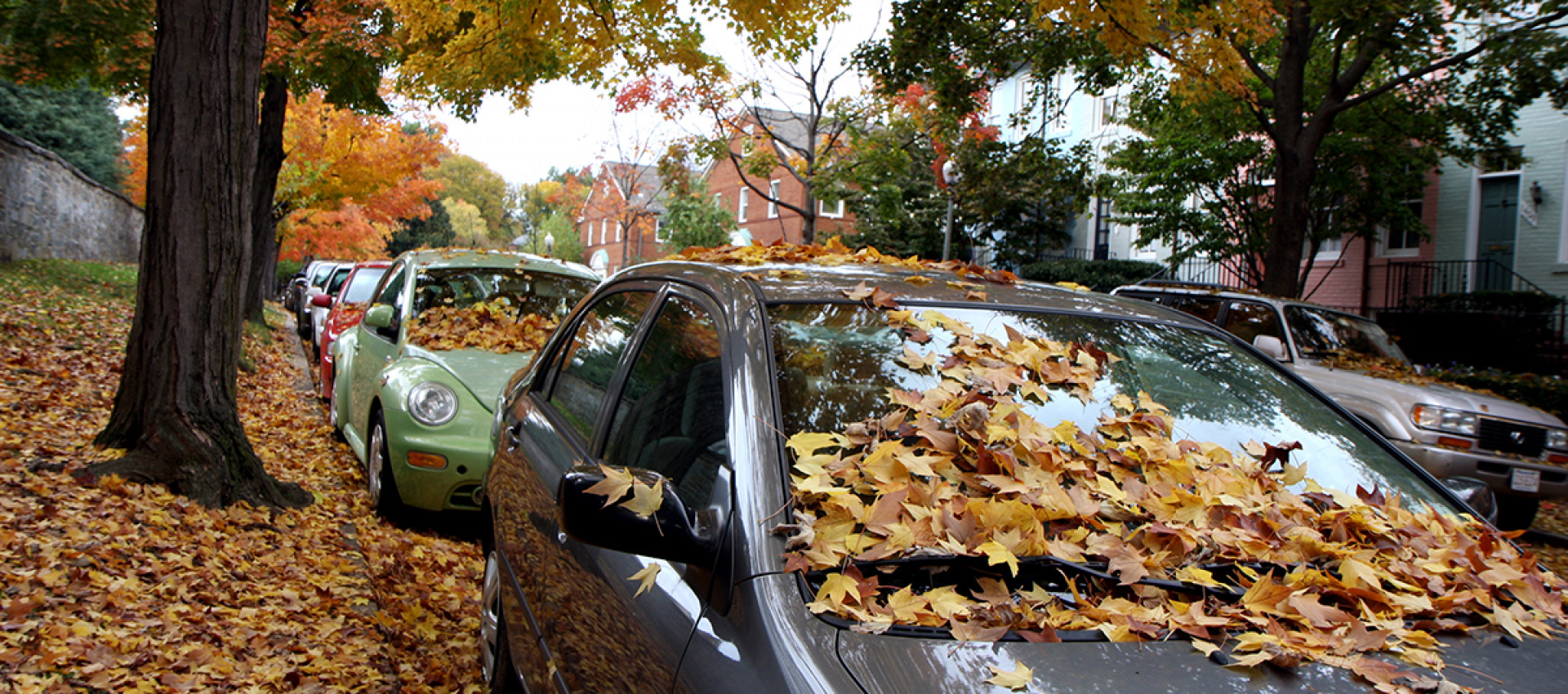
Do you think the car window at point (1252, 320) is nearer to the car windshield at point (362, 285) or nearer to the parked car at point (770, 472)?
the parked car at point (770, 472)

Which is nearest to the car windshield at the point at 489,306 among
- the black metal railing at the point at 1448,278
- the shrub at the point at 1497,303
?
the shrub at the point at 1497,303

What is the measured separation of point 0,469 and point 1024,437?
18.1 feet

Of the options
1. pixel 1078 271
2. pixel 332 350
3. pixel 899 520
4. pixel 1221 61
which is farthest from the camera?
pixel 1078 271

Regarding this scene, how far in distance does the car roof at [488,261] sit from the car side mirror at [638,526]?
19.7 ft

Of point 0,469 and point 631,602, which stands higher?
point 631,602

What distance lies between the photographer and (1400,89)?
50.2 ft

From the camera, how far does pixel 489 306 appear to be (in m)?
7.42

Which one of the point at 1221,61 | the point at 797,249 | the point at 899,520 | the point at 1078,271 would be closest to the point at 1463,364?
the point at 1221,61

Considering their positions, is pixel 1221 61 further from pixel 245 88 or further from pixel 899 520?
pixel 899 520

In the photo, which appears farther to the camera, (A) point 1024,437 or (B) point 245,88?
(B) point 245,88

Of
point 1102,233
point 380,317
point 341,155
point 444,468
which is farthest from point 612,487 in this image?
point 1102,233

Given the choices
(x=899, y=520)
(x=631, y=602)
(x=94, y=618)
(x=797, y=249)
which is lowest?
(x=94, y=618)

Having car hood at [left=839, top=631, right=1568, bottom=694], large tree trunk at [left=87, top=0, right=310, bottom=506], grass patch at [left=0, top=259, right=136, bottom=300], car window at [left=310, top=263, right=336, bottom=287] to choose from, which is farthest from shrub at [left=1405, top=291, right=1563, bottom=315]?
car window at [left=310, top=263, right=336, bottom=287]

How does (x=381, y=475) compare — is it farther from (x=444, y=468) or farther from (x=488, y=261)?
(x=488, y=261)
